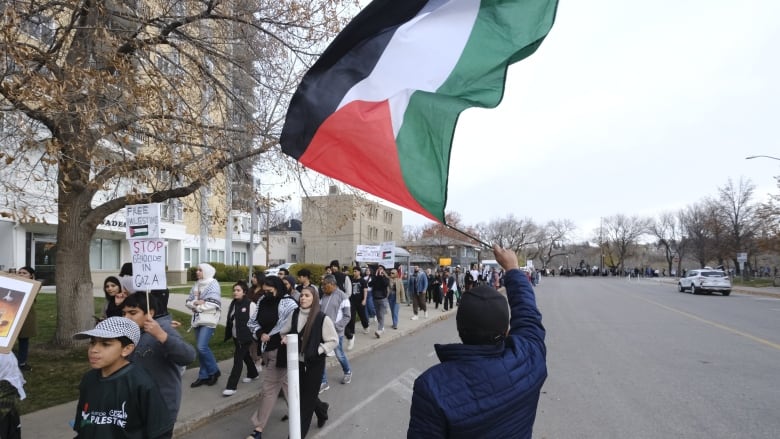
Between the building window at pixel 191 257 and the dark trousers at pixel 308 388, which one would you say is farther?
the building window at pixel 191 257

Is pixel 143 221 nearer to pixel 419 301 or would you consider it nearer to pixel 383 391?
pixel 383 391

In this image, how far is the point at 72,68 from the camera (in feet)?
20.4

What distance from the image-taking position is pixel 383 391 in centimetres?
754

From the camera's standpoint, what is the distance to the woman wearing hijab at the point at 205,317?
24.4ft

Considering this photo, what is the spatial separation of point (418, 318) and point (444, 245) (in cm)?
5147

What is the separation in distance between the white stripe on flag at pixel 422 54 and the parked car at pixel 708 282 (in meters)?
34.3

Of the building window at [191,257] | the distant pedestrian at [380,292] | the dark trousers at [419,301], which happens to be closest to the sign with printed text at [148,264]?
the distant pedestrian at [380,292]

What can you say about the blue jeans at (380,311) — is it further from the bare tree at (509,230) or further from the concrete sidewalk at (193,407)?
the bare tree at (509,230)

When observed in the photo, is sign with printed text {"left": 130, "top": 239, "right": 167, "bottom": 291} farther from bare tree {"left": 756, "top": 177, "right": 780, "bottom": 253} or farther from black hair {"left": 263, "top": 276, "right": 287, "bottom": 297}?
bare tree {"left": 756, "top": 177, "right": 780, "bottom": 253}

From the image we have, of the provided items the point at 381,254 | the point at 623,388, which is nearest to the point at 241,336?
the point at 623,388

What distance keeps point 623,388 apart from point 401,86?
6.09 metres

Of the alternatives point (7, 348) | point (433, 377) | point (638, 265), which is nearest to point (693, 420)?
point (433, 377)

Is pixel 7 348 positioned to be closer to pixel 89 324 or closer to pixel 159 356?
pixel 159 356

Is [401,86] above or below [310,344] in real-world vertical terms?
above
